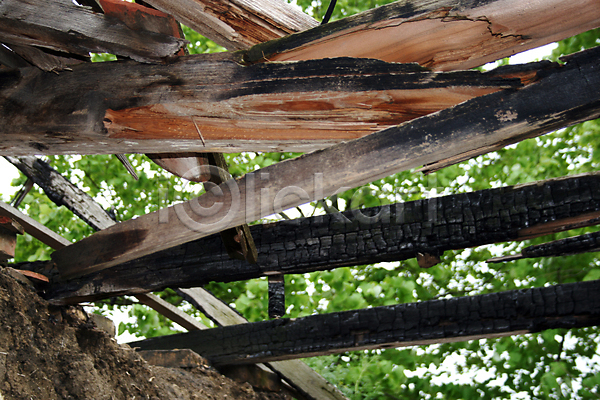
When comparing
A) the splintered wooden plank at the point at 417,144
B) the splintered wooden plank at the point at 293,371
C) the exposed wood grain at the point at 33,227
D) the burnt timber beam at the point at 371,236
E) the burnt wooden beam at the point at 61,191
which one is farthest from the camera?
the burnt wooden beam at the point at 61,191

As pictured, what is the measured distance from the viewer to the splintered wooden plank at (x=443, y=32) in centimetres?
137

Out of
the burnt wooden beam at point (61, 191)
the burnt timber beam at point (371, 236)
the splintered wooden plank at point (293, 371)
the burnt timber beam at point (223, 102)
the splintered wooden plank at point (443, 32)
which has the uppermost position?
the burnt wooden beam at point (61, 191)

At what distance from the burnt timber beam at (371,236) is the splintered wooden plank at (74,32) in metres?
1.17

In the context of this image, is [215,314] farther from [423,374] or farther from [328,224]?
[423,374]

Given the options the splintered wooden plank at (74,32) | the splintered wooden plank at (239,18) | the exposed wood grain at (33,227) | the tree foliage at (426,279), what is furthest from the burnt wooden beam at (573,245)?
the exposed wood grain at (33,227)

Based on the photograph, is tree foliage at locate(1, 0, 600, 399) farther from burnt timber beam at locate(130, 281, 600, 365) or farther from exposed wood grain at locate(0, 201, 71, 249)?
exposed wood grain at locate(0, 201, 71, 249)

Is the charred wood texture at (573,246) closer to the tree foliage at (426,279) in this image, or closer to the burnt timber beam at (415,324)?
the burnt timber beam at (415,324)

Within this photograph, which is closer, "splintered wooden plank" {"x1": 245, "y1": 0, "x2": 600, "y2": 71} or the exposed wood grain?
"splintered wooden plank" {"x1": 245, "y1": 0, "x2": 600, "y2": 71}

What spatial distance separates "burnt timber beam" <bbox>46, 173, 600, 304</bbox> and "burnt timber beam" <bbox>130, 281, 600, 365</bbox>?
1.27 ft

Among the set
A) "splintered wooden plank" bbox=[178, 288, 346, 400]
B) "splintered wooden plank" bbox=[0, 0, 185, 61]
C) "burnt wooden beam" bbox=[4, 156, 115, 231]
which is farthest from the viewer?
"burnt wooden beam" bbox=[4, 156, 115, 231]

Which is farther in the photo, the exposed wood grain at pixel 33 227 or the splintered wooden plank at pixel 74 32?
the exposed wood grain at pixel 33 227

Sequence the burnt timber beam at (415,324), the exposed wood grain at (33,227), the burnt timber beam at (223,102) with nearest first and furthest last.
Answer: the burnt timber beam at (223,102) < the burnt timber beam at (415,324) < the exposed wood grain at (33,227)

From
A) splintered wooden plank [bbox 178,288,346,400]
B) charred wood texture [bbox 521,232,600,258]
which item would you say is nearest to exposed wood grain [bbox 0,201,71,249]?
splintered wooden plank [bbox 178,288,346,400]

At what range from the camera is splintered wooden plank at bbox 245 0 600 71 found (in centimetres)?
137
